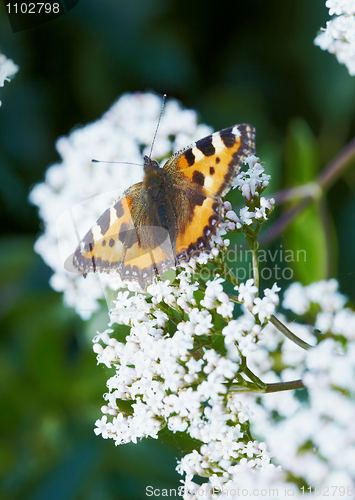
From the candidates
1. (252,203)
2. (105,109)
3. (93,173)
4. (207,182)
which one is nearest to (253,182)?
(252,203)

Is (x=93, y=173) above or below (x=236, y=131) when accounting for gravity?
above

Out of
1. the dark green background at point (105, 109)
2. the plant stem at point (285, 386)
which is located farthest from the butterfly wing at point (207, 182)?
the dark green background at point (105, 109)

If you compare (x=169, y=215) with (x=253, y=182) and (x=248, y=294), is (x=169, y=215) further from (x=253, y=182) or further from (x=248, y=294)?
(x=248, y=294)

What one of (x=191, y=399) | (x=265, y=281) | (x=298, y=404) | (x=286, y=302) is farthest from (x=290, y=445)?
(x=265, y=281)

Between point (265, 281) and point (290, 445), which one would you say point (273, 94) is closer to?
point (265, 281)

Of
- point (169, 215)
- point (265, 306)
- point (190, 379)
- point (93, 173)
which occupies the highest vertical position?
point (93, 173)

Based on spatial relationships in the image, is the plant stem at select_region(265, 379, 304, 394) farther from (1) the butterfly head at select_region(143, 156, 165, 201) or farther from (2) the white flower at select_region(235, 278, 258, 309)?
(1) the butterfly head at select_region(143, 156, 165, 201)
